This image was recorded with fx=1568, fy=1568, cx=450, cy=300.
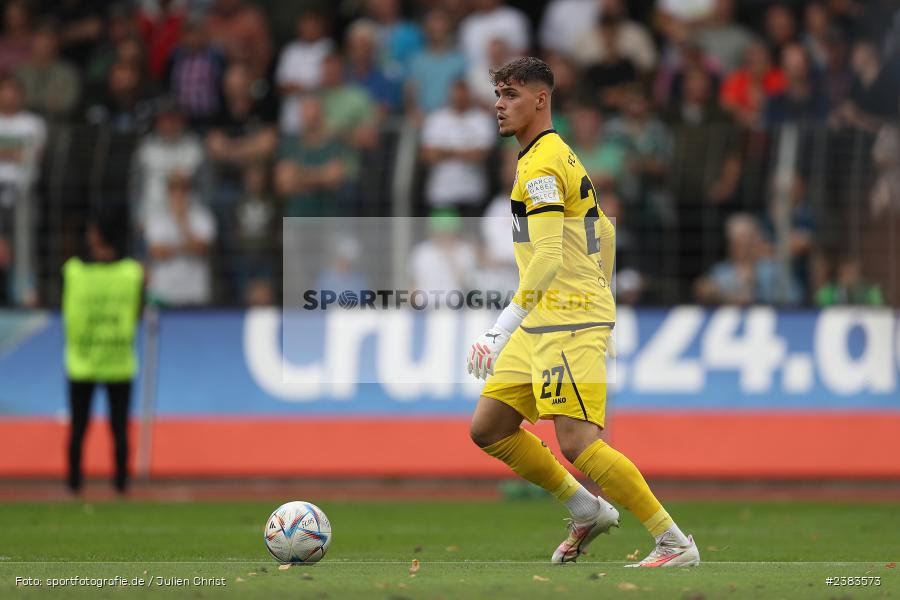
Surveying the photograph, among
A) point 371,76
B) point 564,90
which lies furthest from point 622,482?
point 371,76

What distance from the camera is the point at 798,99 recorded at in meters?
18.0

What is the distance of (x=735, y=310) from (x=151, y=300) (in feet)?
19.0

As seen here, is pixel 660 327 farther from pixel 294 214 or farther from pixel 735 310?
pixel 294 214

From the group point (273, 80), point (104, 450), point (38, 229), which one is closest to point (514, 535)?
point (104, 450)

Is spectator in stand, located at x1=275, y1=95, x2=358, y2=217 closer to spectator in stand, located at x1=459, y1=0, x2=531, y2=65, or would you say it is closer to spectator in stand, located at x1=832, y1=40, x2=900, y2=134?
spectator in stand, located at x1=459, y1=0, x2=531, y2=65

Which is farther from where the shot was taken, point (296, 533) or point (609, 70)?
point (609, 70)

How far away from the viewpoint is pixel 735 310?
15445 mm

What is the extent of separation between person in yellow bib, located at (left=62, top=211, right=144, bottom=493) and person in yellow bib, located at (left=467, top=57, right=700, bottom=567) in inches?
264

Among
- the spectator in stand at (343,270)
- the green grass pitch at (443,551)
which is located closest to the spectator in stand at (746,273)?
the green grass pitch at (443,551)

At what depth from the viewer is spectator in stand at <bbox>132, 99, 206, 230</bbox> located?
16.3 metres

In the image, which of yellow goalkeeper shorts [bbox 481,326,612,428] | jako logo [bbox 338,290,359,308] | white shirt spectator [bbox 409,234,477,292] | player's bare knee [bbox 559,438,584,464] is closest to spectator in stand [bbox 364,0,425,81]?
white shirt spectator [bbox 409,234,477,292]

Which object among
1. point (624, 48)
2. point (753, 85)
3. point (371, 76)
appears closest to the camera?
point (753, 85)

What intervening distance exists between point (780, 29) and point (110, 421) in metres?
9.41

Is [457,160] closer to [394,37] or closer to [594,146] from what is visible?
[594,146]
